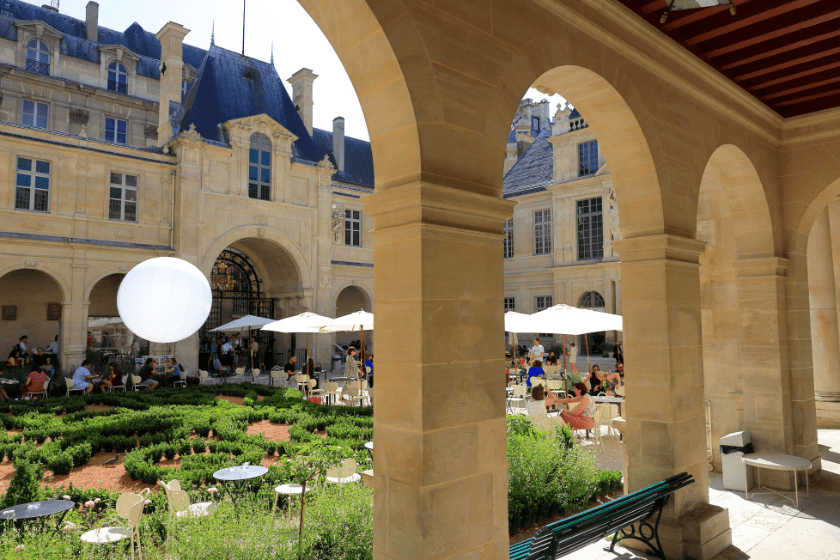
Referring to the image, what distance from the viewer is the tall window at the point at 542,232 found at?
28.4 meters

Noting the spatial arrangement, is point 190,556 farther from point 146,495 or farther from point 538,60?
point 538,60

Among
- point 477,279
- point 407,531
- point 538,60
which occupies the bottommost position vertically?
point 407,531

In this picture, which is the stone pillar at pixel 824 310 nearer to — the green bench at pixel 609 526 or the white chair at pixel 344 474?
the green bench at pixel 609 526

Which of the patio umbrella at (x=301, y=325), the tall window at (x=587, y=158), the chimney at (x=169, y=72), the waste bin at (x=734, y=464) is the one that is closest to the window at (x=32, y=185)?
the chimney at (x=169, y=72)

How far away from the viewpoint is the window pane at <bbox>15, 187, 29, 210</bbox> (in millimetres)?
17672

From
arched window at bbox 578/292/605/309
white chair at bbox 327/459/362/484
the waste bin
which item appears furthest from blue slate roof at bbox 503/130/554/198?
white chair at bbox 327/459/362/484

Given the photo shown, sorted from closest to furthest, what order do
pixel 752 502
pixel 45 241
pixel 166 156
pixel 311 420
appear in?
pixel 752 502 < pixel 311 420 < pixel 45 241 < pixel 166 156

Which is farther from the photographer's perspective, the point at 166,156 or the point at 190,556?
the point at 166,156

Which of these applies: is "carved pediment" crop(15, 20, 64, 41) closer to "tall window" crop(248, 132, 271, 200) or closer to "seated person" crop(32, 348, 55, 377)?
"tall window" crop(248, 132, 271, 200)

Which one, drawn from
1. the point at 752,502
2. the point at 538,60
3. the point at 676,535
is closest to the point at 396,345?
the point at 538,60

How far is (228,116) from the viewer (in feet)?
75.0

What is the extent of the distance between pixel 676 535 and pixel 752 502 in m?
2.22

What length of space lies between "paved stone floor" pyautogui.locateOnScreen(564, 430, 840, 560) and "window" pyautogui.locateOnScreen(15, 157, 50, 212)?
19877mm

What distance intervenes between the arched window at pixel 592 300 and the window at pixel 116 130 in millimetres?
24545
